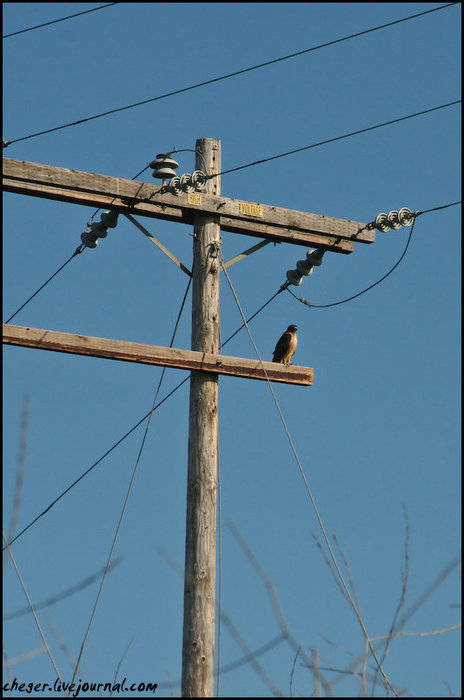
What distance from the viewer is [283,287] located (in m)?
10.3

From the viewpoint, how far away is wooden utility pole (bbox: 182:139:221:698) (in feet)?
25.7

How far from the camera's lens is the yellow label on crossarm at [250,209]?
30.4 ft

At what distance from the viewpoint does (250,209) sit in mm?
9281

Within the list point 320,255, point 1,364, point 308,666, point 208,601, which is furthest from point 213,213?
point 308,666

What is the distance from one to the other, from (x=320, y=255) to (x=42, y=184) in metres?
2.55

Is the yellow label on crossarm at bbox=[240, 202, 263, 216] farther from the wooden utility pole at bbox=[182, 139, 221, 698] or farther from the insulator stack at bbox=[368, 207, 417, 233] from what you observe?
the insulator stack at bbox=[368, 207, 417, 233]

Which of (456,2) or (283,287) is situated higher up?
(456,2)

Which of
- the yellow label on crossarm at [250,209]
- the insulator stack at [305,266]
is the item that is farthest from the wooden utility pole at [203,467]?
the insulator stack at [305,266]

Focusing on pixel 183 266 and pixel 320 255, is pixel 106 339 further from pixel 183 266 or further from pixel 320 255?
pixel 320 255

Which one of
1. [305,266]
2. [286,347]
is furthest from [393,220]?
[286,347]

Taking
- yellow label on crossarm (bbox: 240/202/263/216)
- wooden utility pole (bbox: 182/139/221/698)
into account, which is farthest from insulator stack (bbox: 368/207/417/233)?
wooden utility pole (bbox: 182/139/221/698)

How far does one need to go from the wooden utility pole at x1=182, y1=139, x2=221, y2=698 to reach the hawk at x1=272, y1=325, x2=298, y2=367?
4.65 feet

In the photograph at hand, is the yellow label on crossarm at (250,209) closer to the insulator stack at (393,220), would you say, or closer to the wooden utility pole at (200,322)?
the wooden utility pole at (200,322)

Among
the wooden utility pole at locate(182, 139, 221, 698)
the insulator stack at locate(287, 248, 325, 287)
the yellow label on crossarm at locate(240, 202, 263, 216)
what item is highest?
the yellow label on crossarm at locate(240, 202, 263, 216)
